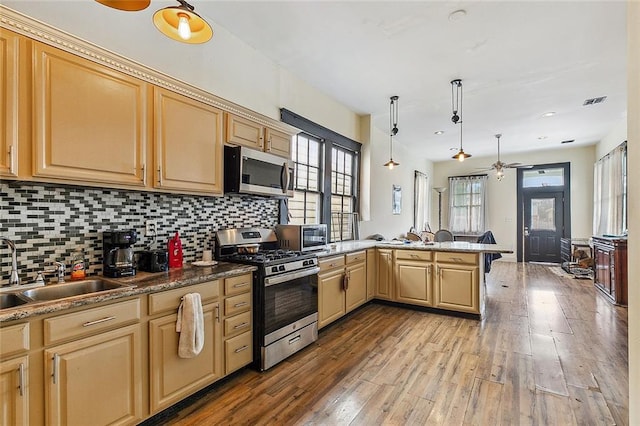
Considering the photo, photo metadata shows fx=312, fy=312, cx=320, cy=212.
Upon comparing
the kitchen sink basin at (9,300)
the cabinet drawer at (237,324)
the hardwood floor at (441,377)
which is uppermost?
the kitchen sink basin at (9,300)

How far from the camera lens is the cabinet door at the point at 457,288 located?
3742mm

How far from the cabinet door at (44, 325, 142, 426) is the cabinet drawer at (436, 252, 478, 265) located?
11.0 feet

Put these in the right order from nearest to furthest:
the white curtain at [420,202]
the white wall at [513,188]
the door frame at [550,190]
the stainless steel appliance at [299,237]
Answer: the stainless steel appliance at [299,237], the white wall at [513,188], the door frame at [550,190], the white curtain at [420,202]

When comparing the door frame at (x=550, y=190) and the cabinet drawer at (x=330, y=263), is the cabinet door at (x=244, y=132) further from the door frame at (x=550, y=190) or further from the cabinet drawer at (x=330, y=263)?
the door frame at (x=550, y=190)

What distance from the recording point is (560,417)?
6.47 feet

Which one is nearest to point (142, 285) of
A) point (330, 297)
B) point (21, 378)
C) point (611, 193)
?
point (21, 378)

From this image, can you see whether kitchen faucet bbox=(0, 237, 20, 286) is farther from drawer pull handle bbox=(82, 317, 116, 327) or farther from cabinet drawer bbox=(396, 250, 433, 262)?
cabinet drawer bbox=(396, 250, 433, 262)

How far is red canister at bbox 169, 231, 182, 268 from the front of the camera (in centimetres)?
243

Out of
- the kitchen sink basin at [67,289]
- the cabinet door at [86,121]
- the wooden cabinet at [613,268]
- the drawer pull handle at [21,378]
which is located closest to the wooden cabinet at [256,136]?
the cabinet door at [86,121]

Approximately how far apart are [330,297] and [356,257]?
0.72 m

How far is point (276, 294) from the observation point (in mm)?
2633

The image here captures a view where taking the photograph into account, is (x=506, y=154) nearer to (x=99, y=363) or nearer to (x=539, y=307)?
(x=539, y=307)

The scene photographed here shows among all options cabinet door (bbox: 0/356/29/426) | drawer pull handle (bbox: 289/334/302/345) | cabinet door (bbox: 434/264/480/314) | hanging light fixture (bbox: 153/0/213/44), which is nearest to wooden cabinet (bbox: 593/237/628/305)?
cabinet door (bbox: 434/264/480/314)

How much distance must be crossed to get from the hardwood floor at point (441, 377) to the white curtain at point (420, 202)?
4491 mm
